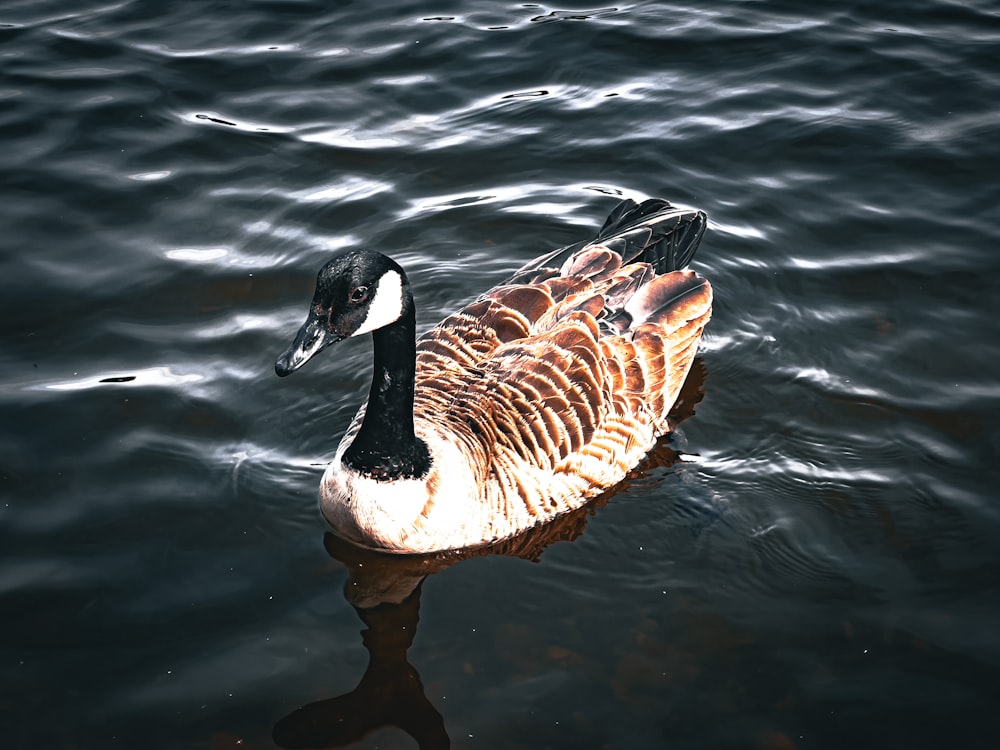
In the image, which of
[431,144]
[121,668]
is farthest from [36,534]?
[431,144]

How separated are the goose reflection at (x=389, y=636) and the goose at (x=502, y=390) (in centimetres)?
9

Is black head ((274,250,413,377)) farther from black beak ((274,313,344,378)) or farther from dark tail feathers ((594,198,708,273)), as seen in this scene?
dark tail feathers ((594,198,708,273))

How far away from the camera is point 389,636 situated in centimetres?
579

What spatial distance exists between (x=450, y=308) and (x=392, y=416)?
2.74 meters

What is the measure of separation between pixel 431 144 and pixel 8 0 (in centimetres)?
625

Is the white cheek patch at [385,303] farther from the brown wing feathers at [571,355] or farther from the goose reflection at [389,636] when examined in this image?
the goose reflection at [389,636]

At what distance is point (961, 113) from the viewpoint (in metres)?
10.5

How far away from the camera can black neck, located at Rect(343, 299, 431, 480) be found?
5.83 meters

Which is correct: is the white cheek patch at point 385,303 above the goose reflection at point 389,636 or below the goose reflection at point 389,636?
above

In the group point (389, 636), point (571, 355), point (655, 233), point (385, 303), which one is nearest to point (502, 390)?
point (571, 355)

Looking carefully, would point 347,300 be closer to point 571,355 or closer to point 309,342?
point 309,342

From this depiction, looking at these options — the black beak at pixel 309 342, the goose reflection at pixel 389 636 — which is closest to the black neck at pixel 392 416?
the black beak at pixel 309 342

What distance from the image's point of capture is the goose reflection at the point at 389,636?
526cm

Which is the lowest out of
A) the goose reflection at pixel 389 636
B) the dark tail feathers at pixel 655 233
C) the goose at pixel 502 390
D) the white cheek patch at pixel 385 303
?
the goose reflection at pixel 389 636
